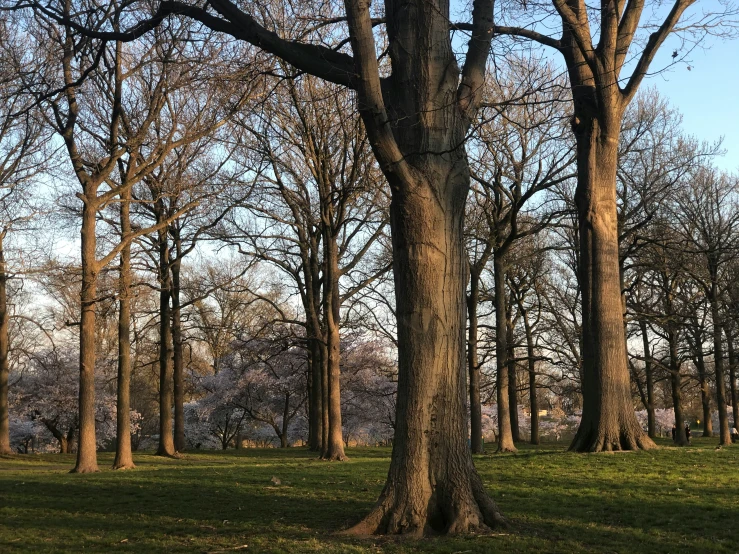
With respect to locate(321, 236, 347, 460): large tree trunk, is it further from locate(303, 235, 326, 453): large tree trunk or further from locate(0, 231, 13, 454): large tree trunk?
locate(0, 231, 13, 454): large tree trunk

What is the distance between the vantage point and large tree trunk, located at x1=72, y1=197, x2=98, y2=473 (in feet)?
55.5

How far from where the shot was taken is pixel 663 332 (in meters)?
32.1

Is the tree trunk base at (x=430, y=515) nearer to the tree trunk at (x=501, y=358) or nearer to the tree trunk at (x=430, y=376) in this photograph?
the tree trunk at (x=430, y=376)

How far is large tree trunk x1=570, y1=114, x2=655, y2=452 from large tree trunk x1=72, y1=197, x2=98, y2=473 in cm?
1122

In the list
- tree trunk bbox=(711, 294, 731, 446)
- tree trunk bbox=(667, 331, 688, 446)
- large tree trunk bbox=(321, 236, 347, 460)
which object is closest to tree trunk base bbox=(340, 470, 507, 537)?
large tree trunk bbox=(321, 236, 347, 460)

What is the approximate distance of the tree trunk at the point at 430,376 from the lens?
6.82 meters

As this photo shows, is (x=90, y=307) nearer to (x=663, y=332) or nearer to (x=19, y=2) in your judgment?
(x=19, y=2)

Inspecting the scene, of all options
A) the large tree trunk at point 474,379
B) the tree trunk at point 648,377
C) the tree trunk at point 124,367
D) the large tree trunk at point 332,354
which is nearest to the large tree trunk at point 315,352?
the large tree trunk at point 332,354

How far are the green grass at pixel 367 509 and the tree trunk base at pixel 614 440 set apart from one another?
37 centimetres

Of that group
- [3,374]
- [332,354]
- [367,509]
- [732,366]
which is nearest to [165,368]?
[3,374]

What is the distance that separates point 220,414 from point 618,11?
3825 centimetres

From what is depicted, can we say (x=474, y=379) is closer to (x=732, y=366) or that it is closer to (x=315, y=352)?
(x=315, y=352)

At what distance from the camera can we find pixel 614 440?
Answer: 41.0 feet

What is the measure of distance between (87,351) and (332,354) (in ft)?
22.0
